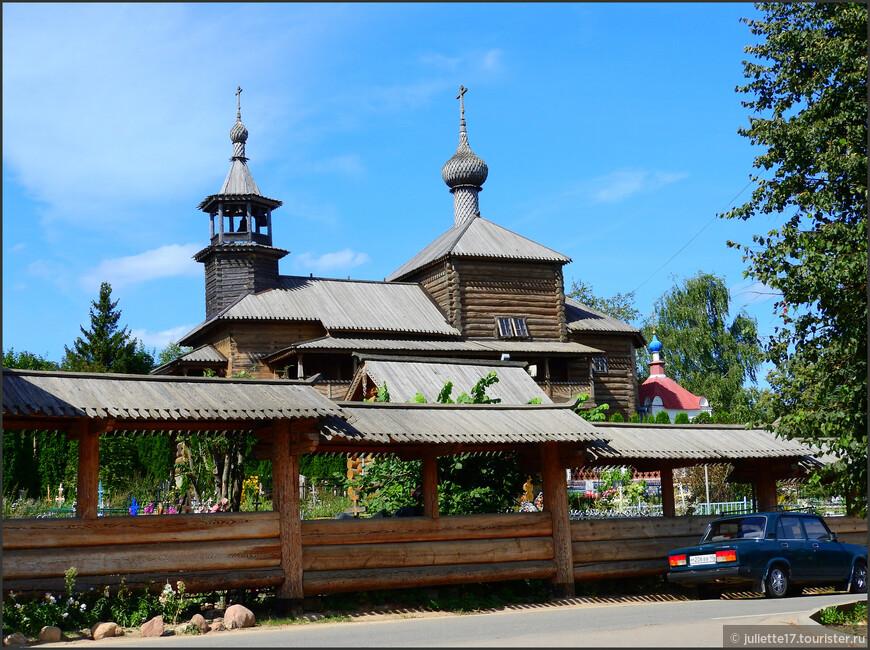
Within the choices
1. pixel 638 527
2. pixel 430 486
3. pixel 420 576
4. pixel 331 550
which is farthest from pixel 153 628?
pixel 638 527

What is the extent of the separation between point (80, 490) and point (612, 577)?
8876 millimetres

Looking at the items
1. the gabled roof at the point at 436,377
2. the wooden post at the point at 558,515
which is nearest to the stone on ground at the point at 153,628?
the wooden post at the point at 558,515

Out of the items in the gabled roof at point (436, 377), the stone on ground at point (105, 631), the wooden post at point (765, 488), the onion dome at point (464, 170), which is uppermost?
the onion dome at point (464, 170)

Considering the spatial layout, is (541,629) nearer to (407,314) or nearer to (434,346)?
(434,346)

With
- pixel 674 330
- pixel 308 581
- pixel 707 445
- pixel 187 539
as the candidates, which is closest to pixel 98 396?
pixel 187 539

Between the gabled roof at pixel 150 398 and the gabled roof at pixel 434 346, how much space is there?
21.0 m

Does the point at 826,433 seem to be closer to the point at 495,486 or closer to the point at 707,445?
the point at 707,445

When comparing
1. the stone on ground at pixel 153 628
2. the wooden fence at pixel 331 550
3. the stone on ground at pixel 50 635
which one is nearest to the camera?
the stone on ground at pixel 50 635

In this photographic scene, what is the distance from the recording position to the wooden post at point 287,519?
→ 1366 cm

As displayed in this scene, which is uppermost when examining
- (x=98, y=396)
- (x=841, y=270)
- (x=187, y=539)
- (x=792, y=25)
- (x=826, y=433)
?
(x=792, y=25)

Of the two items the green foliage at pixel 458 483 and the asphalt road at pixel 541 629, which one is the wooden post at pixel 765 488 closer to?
the asphalt road at pixel 541 629

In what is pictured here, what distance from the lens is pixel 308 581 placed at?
45.5 feet

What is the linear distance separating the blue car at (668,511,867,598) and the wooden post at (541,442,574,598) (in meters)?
1.64

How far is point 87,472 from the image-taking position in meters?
12.7
